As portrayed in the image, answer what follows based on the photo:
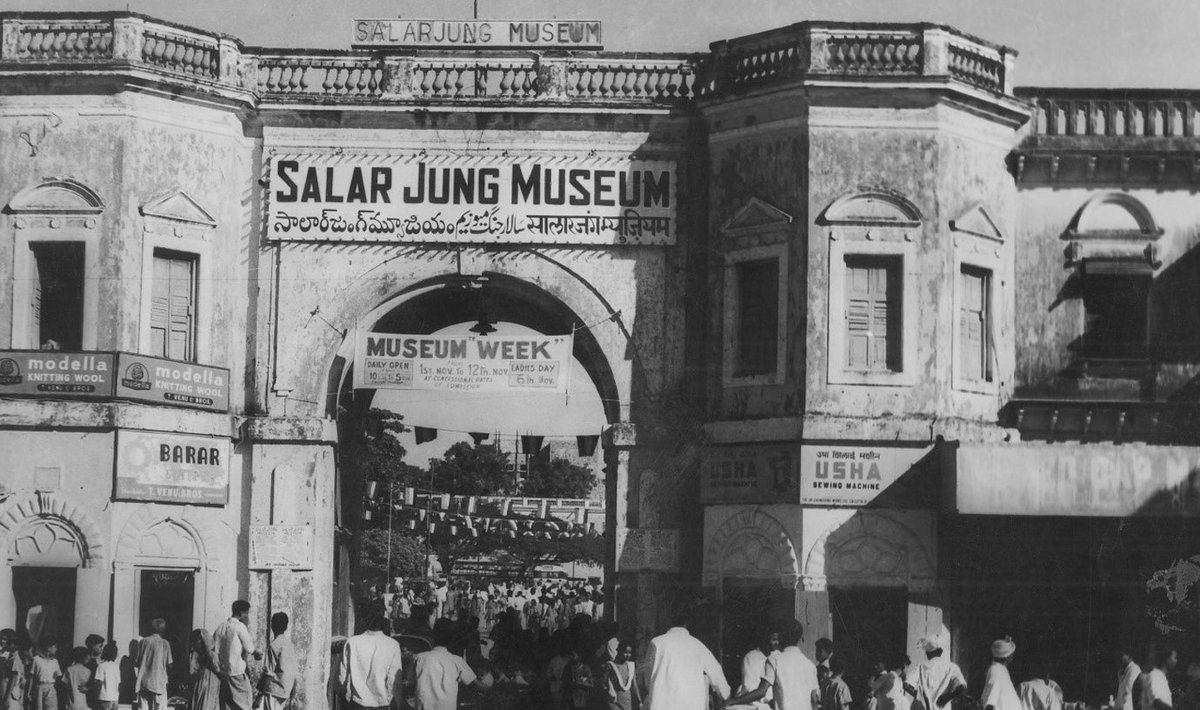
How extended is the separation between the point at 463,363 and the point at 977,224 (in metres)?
7.23

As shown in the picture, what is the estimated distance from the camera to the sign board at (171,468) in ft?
76.0

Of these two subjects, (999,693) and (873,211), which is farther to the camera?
(873,211)

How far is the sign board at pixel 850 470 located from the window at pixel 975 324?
1704 mm

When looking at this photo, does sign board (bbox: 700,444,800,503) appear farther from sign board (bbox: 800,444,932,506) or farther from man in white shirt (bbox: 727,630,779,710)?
man in white shirt (bbox: 727,630,779,710)

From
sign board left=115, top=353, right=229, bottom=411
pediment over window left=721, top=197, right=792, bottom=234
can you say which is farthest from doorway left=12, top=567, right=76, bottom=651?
pediment over window left=721, top=197, right=792, bottom=234

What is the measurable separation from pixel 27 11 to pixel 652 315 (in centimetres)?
935

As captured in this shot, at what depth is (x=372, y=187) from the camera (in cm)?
2478

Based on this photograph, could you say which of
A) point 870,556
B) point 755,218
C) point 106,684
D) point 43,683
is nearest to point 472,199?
point 755,218

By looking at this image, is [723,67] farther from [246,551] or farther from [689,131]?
[246,551]

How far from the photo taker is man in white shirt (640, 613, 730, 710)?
14258 mm

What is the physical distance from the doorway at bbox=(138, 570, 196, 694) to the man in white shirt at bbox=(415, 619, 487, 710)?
8823 millimetres

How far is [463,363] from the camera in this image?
2456 centimetres

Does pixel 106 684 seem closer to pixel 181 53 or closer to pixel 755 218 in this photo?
pixel 181 53

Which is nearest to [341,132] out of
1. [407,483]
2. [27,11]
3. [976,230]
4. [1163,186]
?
[27,11]
